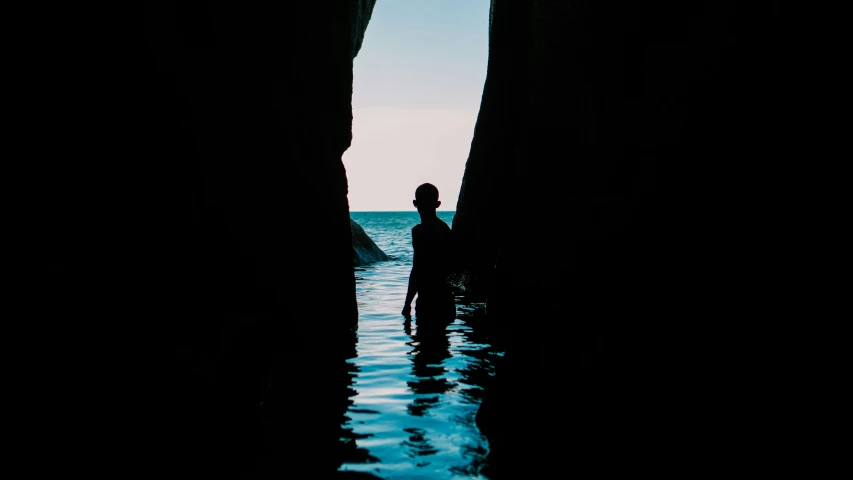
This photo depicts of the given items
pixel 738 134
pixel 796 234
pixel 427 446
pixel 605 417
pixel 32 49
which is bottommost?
pixel 427 446

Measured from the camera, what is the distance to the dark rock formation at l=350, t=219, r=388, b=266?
21172mm

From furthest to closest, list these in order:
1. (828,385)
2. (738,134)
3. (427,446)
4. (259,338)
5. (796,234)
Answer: (259,338), (427,446), (738,134), (796,234), (828,385)

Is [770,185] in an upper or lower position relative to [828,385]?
upper

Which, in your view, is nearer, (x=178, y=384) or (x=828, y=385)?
(x=828, y=385)

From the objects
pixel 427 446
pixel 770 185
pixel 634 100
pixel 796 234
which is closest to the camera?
pixel 796 234

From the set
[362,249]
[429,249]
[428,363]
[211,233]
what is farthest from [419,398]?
[362,249]

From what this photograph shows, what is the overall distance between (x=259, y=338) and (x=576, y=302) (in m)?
2.89

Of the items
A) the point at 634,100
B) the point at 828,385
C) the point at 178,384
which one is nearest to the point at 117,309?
the point at 178,384

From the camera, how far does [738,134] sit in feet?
9.25

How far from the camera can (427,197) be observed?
6.83 m

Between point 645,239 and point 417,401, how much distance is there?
237 centimetres

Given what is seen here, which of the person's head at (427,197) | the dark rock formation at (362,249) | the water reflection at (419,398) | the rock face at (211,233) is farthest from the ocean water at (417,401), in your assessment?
the dark rock formation at (362,249)

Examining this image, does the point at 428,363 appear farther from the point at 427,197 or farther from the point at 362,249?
the point at 362,249

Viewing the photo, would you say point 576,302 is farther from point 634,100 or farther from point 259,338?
point 259,338
